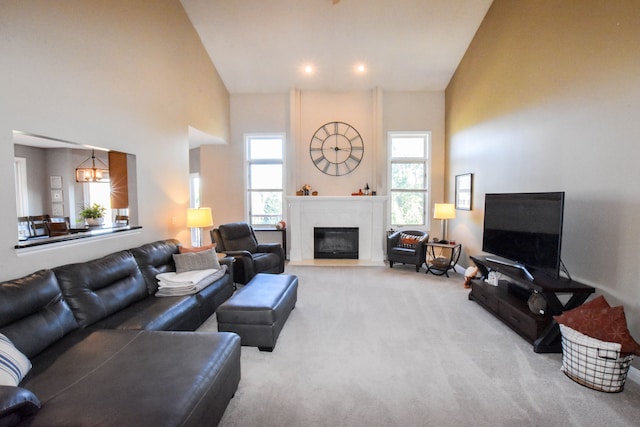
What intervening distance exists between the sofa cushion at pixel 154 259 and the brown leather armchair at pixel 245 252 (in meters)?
0.91

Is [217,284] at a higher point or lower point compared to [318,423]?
higher

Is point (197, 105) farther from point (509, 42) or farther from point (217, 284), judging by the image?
point (509, 42)

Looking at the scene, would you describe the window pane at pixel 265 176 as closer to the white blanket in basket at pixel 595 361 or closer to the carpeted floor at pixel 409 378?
the carpeted floor at pixel 409 378

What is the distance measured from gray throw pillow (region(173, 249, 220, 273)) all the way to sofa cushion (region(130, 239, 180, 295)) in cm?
11

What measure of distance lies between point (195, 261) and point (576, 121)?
4221 mm

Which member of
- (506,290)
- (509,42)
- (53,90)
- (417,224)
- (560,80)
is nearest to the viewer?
(53,90)

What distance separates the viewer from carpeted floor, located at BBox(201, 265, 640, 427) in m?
1.96

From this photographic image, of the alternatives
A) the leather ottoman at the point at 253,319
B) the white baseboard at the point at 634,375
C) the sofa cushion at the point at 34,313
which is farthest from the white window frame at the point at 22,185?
the white baseboard at the point at 634,375

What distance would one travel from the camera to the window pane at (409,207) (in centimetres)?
672

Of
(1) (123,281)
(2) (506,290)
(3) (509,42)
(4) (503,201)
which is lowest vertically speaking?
(2) (506,290)

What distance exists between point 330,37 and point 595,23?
12.0 feet

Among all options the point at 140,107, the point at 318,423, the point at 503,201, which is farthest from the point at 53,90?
the point at 503,201

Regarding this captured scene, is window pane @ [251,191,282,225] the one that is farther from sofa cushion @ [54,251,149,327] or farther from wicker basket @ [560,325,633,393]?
wicker basket @ [560,325,633,393]

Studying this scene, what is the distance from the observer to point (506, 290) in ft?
11.8
